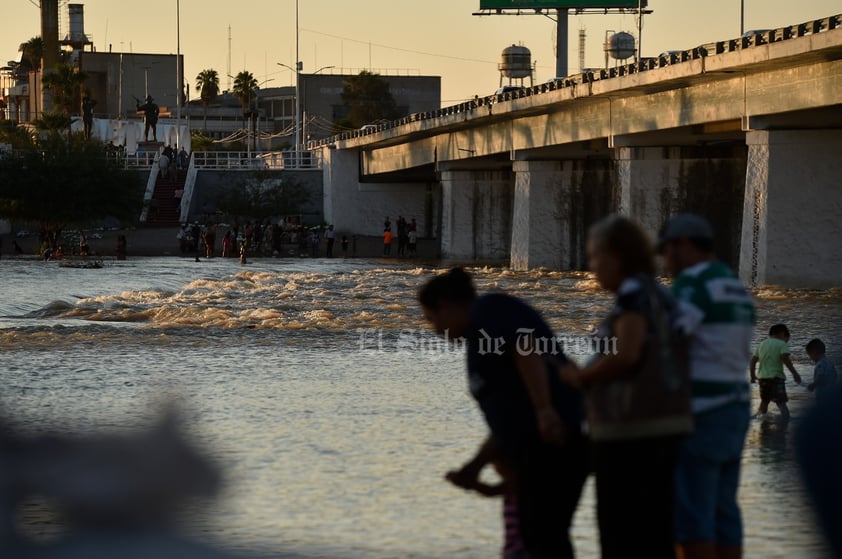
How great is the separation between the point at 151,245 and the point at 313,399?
55954 millimetres

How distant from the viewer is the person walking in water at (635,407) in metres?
5.29

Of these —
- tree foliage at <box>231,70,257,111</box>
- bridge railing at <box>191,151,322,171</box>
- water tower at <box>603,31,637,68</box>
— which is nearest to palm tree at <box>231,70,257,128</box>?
tree foliage at <box>231,70,257,111</box>

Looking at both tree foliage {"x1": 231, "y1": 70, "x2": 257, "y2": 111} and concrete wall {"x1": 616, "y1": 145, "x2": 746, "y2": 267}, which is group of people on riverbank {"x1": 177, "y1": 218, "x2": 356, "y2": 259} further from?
tree foliage {"x1": 231, "y1": 70, "x2": 257, "y2": 111}

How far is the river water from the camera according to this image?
324 inches

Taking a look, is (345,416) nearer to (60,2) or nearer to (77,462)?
(77,462)

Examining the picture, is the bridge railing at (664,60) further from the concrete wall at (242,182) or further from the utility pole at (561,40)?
the concrete wall at (242,182)

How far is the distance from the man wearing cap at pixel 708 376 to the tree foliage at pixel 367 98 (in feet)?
488

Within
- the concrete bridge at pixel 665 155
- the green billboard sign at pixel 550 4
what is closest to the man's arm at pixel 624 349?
the concrete bridge at pixel 665 155

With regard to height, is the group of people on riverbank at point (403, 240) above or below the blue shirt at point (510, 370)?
below

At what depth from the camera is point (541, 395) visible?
224 inches

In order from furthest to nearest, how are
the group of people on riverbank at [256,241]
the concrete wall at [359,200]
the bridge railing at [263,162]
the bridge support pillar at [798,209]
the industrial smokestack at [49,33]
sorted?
the industrial smokestack at [49,33]
the bridge railing at [263,162]
the concrete wall at [359,200]
the group of people on riverbank at [256,241]
the bridge support pillar at [798,209]

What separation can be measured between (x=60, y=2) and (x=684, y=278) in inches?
6246

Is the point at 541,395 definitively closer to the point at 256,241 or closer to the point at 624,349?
the point at 624,349

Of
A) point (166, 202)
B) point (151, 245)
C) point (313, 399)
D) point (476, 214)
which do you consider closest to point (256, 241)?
point (151, 245)
